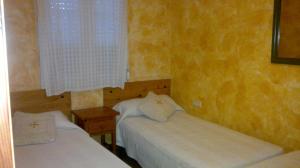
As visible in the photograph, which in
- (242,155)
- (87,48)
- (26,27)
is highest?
(26,27)

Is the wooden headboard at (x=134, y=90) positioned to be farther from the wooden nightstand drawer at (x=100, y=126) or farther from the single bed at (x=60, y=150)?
the single bed at (x=60, y=150)

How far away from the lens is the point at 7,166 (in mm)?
557

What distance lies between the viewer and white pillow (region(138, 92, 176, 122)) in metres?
3.28

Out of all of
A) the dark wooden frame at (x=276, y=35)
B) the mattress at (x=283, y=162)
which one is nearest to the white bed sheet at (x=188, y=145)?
the mattress at (x=283, y=162)

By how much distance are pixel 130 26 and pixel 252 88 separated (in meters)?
1.71

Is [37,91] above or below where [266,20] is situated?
below

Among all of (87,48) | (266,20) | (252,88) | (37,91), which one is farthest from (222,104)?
(37,91)

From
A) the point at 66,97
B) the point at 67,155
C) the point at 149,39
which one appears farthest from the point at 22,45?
the point at 149,39

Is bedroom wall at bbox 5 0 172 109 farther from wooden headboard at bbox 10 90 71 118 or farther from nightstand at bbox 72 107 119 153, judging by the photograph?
nightstand at bbox 72 107 119 153

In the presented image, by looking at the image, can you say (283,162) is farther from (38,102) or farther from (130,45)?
(38,102)

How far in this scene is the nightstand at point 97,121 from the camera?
303 cm

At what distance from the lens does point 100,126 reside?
3.10m

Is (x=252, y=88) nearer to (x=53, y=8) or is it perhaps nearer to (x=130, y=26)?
(x=130, y=26)

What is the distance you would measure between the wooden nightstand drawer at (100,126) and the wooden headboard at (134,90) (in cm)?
47
